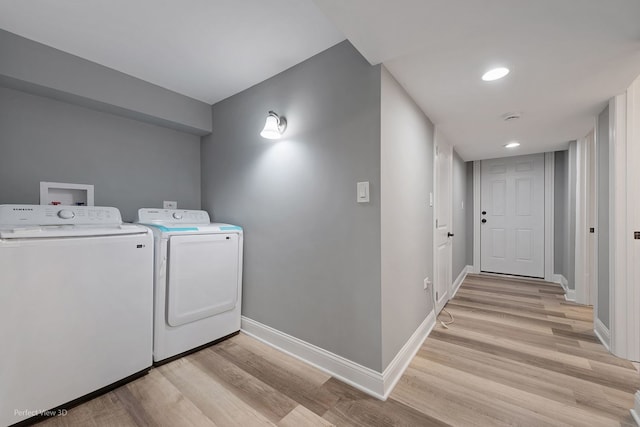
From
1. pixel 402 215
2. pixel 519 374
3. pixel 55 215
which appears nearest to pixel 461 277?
pixel 519 374

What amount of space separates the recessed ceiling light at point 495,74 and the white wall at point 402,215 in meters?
0.50

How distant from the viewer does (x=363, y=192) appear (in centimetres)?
156

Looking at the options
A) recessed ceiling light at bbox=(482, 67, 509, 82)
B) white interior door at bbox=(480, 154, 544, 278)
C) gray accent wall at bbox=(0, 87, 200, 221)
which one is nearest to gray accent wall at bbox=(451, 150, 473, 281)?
white interior door at bbox=(480, 154, 544, 278)

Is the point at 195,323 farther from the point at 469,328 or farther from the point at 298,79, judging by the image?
the point at 469,328

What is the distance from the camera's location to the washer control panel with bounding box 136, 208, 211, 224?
2.17 metres

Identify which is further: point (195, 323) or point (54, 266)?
point (195, 323)

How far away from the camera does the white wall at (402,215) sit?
1.57 m

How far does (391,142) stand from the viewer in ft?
5.39

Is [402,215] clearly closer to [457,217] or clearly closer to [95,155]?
[457,217]

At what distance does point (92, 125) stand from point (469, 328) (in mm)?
3905

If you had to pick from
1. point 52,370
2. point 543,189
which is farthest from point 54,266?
point 543,189

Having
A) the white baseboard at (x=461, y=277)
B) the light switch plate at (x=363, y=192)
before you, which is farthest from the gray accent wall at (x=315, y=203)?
the white baseboard at (x=461, y=277)

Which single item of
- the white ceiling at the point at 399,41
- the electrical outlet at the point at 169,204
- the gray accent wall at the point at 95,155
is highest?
the white ceiling at the point at 399,41

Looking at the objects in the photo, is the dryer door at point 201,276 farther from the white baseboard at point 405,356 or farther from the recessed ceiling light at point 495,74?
the recessed ceiling light at point 495,74
